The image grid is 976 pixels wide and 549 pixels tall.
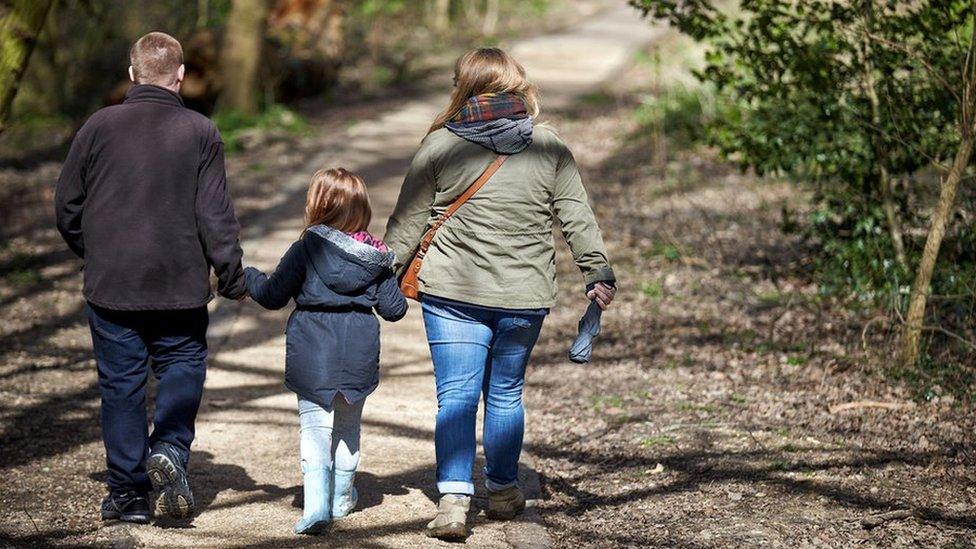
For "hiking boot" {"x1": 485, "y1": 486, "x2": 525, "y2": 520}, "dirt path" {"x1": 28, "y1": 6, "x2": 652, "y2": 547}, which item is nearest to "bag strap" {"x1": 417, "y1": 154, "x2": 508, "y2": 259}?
"hiking boot" {"x1": 485, "y1": 486, "x2": 525, "y2": 520}

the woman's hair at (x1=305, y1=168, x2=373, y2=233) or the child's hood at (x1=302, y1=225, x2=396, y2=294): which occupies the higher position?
the woman's hair at (x1=305, y1=168, x2=373, y2=233)

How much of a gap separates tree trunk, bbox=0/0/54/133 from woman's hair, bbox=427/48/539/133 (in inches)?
126

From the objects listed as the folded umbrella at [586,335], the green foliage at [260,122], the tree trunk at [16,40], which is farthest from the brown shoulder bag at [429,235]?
the green foliage at [260,122]

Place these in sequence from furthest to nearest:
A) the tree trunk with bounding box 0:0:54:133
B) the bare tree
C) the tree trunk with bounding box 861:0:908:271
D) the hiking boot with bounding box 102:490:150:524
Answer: the tree trunk with bounding box 861:0:908:271 < the tree trunk with bounding box 0:0:54:133 < the bare tree < the hiking boot with bounding box 102:490:150:524

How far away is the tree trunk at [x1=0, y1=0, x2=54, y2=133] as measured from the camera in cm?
671

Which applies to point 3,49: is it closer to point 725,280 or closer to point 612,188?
A: point 725,280

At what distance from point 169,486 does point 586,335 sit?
1713mm

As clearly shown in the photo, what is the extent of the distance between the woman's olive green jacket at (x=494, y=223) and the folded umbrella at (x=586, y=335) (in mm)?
128

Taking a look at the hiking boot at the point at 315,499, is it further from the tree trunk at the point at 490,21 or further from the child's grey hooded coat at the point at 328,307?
the tree trunk at the point at 490,21

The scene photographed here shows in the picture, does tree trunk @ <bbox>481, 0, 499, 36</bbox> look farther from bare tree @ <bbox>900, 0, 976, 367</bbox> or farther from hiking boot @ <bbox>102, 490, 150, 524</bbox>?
hiking boot @ <bbox>102, 490, 150, 524</bbox>

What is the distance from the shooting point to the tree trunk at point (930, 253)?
6285 mm

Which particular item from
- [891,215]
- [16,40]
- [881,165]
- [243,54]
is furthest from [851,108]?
[243,54]

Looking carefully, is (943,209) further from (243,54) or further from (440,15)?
(440,15)

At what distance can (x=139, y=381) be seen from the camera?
4734 mm
